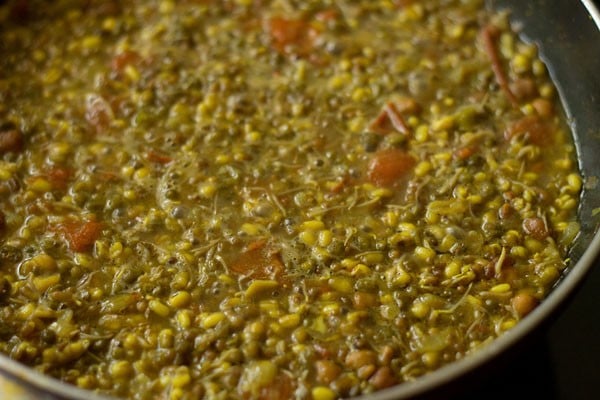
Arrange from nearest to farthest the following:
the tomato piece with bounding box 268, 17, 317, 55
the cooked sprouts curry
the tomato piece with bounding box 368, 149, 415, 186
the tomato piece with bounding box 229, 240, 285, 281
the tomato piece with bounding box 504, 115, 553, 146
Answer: the cooked sprouts curry, the tomato piece with bounding box 229, 240, 285, 281, the tomato piece with bounding box 368, 149, 415, 186, the tomato piece with bounding box 504, 115, 553, 146, the tomato piece with bounding box 268, 17, 317, 55

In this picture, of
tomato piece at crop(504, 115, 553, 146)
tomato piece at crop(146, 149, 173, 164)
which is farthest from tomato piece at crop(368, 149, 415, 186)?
tomato piece at crop(146, 149, 173, 164)

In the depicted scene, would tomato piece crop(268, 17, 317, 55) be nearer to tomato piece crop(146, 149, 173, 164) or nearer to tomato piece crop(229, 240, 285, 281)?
tomato piece crop(146, 149, 173, 164)

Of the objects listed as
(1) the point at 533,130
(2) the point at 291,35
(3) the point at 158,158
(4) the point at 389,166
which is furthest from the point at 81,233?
(1) the point at 533,130

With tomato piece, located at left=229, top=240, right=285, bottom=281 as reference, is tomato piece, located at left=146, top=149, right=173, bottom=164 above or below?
above

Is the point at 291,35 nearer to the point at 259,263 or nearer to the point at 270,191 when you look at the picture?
the point at 270,191

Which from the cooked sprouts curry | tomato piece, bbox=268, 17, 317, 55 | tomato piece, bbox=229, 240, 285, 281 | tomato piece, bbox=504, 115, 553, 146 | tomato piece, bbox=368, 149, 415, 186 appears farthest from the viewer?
tomato piece, bbox=268, 17, 317, 55

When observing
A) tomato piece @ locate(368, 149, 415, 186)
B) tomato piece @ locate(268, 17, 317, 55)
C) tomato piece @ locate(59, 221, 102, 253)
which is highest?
tomato piece @ locate(268, 17, 317, 55)

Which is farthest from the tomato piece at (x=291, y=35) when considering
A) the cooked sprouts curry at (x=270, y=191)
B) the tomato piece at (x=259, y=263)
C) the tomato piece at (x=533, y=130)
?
the tomato piece at (x=259, y=263)
